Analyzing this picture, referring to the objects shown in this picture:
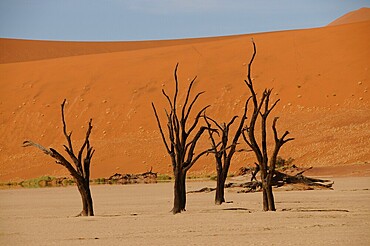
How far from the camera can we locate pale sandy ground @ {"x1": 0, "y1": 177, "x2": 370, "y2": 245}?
13.8 m

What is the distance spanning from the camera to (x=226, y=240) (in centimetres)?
1344

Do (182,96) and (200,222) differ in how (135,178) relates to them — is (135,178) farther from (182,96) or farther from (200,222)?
(200,222)

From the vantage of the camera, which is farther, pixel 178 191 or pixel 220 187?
pixel 220 187

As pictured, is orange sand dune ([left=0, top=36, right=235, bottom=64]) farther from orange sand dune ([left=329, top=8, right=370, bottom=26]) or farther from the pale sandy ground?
the pale sandy ground

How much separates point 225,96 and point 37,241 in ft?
140

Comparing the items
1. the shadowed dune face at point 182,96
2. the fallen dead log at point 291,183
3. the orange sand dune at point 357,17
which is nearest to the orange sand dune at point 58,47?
the shadowed dune face at point 182,96

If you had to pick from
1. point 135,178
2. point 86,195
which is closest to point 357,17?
point 135,178

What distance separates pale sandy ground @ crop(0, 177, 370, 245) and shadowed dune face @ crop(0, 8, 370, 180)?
19195mm

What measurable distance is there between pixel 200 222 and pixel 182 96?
1566 inches

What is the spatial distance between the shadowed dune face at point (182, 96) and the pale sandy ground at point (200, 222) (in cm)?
1920

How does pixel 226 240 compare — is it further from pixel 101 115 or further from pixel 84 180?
pixel 101 115

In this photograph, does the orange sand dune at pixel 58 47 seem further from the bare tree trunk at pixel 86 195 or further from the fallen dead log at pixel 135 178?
the bare tree trunk at pixel 86 195

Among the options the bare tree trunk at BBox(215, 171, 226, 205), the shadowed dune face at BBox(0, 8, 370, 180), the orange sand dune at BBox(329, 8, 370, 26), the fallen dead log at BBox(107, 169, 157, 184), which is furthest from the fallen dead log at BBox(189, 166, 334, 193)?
the orange sand dune at BBox(329, 8, 370, 26)

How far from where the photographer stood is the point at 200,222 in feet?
55.6
